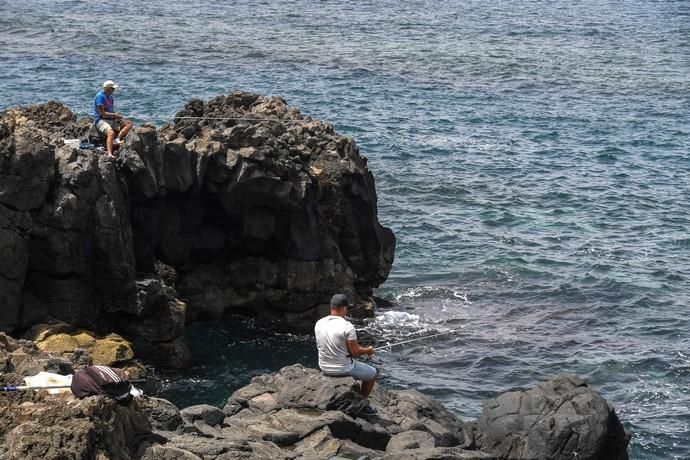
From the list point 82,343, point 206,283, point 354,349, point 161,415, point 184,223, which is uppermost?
point 354,349

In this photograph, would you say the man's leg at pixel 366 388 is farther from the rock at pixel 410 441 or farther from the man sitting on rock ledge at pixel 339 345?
the rock at pixel 410 441

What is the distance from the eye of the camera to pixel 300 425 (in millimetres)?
19391

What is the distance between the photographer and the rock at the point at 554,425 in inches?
865

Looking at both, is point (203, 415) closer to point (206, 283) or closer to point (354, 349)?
point (354, 349)

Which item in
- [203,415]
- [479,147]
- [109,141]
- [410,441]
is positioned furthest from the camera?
[479,147]

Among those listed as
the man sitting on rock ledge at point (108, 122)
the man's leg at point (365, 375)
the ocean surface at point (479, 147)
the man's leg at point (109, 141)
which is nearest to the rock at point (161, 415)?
the man's leg at point (365, 375)

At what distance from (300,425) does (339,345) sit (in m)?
1.79

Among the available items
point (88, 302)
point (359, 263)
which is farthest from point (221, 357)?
point (359, 263)

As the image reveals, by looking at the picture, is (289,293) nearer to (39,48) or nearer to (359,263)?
(359,263)

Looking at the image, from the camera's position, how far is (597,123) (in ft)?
193

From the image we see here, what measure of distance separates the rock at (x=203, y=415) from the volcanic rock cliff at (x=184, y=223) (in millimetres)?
8606

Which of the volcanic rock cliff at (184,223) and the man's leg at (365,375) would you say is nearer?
the man's leg at (365,375)

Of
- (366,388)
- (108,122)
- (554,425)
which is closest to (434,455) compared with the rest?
(366,388)

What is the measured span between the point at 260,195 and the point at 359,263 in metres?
4.24
